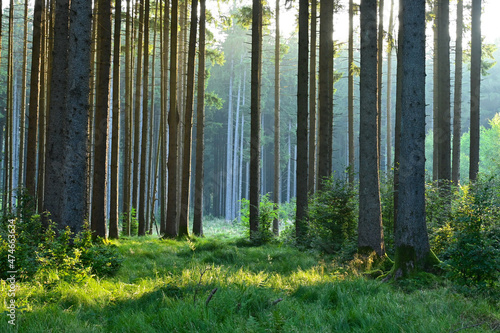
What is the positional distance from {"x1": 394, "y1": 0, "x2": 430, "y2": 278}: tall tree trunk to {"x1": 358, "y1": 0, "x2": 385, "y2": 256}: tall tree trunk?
1536 millimetres

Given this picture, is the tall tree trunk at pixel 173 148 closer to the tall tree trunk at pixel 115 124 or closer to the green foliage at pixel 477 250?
the tall tree trunk at pixel 115 124

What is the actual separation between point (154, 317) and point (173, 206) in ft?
33.5

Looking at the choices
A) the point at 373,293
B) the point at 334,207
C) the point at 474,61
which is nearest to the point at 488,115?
the point at 474,61

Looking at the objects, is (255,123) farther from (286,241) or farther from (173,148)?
(286,241)

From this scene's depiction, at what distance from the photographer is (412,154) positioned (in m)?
6.88

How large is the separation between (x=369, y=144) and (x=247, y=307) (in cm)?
528

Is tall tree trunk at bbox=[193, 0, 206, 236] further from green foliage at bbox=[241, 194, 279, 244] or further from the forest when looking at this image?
green foliage at bbox=[241, 194, 279, 244]

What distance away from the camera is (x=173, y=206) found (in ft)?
47.0

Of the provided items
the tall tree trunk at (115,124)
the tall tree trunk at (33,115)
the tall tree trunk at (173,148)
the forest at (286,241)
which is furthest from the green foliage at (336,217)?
the tall tree trunk at (33,115)

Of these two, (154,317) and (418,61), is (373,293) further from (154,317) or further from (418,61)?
(418,61)

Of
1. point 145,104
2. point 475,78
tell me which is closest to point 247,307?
point 145,104

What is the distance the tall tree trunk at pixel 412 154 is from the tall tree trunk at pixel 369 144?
1.54 meters

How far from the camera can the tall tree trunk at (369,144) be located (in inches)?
336

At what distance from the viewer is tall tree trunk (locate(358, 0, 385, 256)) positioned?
8.54 metres
